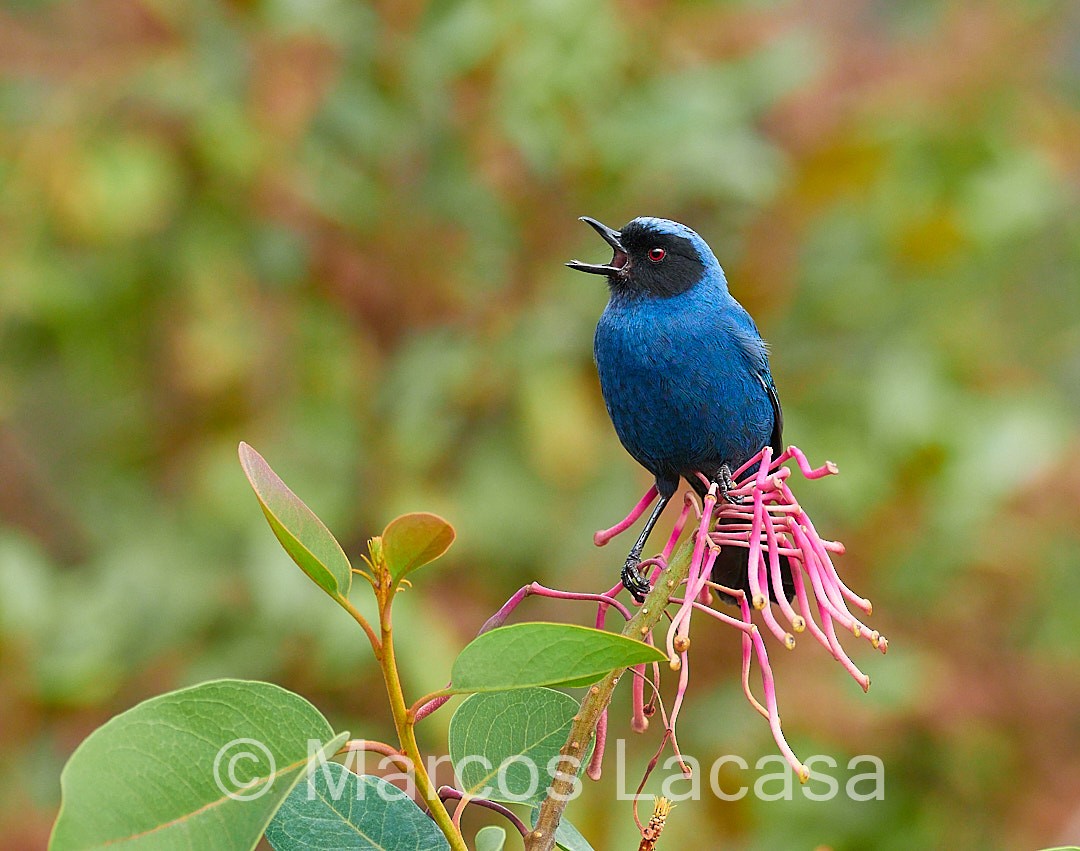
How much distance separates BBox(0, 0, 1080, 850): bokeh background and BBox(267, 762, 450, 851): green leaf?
9.14 feet

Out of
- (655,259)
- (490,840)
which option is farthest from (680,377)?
(490,840)

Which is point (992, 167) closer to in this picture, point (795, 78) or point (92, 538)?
point (795, 78)

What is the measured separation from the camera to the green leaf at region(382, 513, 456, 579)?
1.22 m

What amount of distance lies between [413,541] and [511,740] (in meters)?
0.35

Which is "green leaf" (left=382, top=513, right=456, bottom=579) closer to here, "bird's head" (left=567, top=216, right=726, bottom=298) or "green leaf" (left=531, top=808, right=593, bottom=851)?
"green leaf" (left=531, top=808, right=593, bottom=851)

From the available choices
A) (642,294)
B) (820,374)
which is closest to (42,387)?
(820,374)

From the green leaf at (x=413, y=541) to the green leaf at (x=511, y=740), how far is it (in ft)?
0.79

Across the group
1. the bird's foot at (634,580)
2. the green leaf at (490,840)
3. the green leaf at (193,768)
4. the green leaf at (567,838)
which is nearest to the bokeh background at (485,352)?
the bird's foot at (634,580)

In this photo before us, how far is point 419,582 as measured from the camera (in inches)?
185

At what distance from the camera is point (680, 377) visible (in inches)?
92.3

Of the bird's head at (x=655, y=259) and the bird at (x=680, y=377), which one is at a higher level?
the bird's head at (x=655, y=259)

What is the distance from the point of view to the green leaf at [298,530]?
46.4 inches

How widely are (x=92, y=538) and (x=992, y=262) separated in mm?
4502

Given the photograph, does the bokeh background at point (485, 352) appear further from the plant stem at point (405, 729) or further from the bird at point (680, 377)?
the plant stem at point (405, 729)
